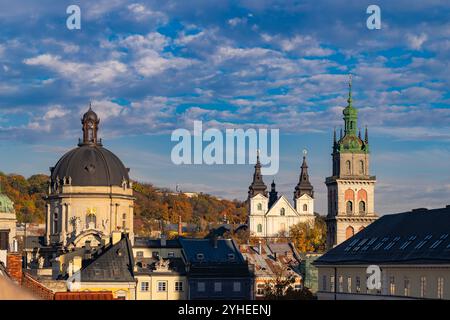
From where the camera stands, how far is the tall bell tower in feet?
563

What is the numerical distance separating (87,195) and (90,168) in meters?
4.10

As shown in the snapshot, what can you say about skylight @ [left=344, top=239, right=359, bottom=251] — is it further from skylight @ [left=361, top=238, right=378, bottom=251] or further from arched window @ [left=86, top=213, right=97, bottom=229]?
arched window @ [left=86, top=213, right=97, bottom=229]

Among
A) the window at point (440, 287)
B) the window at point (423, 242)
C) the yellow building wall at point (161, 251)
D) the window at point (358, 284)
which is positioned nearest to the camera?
the window at point (440, 287)

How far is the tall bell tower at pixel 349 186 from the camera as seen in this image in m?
172

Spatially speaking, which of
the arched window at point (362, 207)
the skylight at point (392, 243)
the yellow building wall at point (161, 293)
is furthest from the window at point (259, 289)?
the arched window at point (362, 207)

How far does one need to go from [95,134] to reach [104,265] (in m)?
73.8

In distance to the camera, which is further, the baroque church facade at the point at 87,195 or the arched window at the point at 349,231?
the arched window at the point at 349,231

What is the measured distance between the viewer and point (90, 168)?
160250 mm

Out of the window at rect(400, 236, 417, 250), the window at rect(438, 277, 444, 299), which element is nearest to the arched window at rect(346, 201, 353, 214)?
the window at rect(400, 236, 417, 250)

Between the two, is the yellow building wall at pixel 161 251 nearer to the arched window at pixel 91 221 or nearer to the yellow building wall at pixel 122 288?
the yellow building wall at pixel 122 288

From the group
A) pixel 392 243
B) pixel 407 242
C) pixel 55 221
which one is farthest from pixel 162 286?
pixel 55 221
